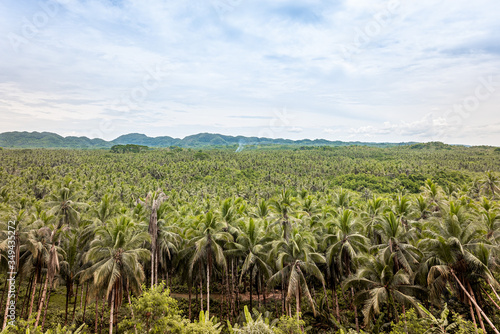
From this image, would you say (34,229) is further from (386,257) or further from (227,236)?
(386,257)

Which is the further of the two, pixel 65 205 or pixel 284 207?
pixel 65 205

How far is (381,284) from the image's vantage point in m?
22.8

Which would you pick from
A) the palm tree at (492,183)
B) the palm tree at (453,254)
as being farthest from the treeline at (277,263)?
the palm tree at (492,183)

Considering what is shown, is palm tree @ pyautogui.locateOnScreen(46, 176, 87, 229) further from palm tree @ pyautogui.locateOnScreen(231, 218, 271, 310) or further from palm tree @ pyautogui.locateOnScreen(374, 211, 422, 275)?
palm tree @ pyautogui.locateOnScreen(374, 211, 422, 275)

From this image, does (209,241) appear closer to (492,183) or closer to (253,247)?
(253,247)

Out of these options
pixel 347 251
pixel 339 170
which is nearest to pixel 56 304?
Answer: pixel 347 251

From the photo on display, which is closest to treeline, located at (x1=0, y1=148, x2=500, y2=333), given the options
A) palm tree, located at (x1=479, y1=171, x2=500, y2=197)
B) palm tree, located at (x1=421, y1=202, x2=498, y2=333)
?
palm tree, located at (x1=421, y1=202, x2=498, y2=333)

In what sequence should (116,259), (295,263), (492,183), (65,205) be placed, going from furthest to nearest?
(492,183) → (65,205) → (295,263) → (116,259)

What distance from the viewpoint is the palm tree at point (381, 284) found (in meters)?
21.4

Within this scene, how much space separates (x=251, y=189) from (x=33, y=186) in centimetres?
6425

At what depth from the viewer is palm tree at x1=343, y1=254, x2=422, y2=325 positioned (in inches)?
843

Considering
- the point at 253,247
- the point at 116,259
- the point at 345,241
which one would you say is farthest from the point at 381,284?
the point at 116,259

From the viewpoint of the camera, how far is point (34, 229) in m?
25.3

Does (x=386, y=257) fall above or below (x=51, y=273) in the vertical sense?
above
